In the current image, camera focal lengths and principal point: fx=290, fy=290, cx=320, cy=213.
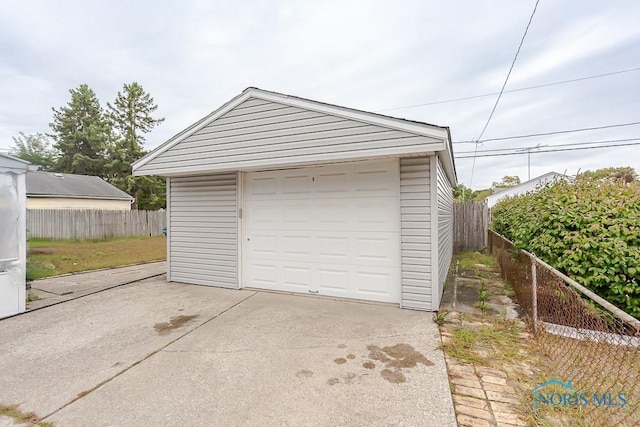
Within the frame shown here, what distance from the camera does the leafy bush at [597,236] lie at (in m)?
3.08

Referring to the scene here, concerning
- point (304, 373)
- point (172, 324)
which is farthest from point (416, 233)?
point (172, 324)

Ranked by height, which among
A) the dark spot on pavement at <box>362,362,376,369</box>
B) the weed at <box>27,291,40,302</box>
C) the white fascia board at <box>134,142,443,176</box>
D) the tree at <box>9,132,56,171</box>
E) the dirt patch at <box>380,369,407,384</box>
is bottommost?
the dark spot on pavement at <box>362,362,376,369</box>

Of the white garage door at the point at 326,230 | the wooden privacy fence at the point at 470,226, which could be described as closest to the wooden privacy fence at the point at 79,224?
the white garage door at the point at 326,230

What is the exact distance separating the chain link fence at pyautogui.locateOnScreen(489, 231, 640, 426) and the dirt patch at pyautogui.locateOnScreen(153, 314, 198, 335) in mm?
3929

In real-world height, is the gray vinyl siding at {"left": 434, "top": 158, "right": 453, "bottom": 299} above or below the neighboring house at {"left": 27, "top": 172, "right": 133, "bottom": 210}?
below

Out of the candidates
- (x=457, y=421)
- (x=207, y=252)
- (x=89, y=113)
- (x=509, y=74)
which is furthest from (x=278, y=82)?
(x=89, y=113)

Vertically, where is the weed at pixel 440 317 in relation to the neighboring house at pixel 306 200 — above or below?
below

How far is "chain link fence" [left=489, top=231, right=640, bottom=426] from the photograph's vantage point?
6.15 feet

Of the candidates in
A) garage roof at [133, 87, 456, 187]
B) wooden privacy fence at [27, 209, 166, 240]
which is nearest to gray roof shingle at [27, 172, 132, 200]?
wooden privacy fence at [27, 209, 166, 240]

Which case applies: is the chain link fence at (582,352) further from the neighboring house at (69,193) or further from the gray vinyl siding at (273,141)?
the neighboring house at (69,193)

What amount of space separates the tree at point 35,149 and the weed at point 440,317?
3895cm

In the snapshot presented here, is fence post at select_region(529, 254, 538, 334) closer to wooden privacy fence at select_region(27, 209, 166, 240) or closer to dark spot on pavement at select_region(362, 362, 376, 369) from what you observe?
dark spot on pavement at select_region(362, 362, 376, 369)
